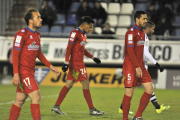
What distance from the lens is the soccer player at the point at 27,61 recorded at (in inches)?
215

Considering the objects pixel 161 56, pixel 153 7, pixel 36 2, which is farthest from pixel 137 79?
pixel 36 2

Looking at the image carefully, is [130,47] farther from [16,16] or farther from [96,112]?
[16,16]

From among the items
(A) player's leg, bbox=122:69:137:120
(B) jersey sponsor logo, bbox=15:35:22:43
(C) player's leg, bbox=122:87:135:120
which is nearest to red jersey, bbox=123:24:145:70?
(A) player's leg, bbox=122:69:137:120

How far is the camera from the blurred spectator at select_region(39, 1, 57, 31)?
18344 millimetres

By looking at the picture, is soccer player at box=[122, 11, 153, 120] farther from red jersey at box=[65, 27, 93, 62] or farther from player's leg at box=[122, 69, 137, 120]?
red jersey at box=[65, 27, 93, 62]

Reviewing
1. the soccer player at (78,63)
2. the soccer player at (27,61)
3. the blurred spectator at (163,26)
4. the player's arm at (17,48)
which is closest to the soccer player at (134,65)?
the soccer player at (78,63)

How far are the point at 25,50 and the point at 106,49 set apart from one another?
1129cm

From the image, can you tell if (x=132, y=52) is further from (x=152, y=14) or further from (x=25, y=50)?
(x=152, y=14)

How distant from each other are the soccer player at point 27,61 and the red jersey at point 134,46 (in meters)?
1.56

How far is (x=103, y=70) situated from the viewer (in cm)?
1677

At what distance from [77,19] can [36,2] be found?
2694 millimetres

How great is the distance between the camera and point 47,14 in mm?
18547

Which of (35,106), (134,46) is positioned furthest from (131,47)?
(35,106)

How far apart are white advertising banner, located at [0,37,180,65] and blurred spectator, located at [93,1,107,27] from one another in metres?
1.89
